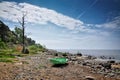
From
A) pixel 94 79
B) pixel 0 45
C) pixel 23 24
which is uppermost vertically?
pixel 23 24

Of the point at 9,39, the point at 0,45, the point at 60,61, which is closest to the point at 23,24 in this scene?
the point at 0,45

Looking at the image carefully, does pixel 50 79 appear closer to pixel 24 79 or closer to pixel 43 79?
pixel 43 79

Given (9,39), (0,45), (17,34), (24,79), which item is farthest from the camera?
(17,34)

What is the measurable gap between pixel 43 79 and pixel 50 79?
0.65 m

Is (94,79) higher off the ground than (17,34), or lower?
lower

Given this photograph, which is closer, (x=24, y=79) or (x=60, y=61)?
(x=24, y=79)

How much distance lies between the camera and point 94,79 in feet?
51.1

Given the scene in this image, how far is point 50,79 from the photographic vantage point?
15016 millimetres

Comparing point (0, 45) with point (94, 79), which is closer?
point (94, 79)

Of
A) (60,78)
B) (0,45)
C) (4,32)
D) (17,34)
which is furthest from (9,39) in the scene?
(60,78)

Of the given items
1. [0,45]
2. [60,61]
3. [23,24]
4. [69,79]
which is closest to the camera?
[69,79]

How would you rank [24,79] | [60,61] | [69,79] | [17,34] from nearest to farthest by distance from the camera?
1. [24,79]
2. [69,79]
3. [60,61]
4. [17,34]

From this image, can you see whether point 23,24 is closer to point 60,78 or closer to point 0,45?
point 0,45

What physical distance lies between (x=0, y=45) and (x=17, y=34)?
48.5 meters
